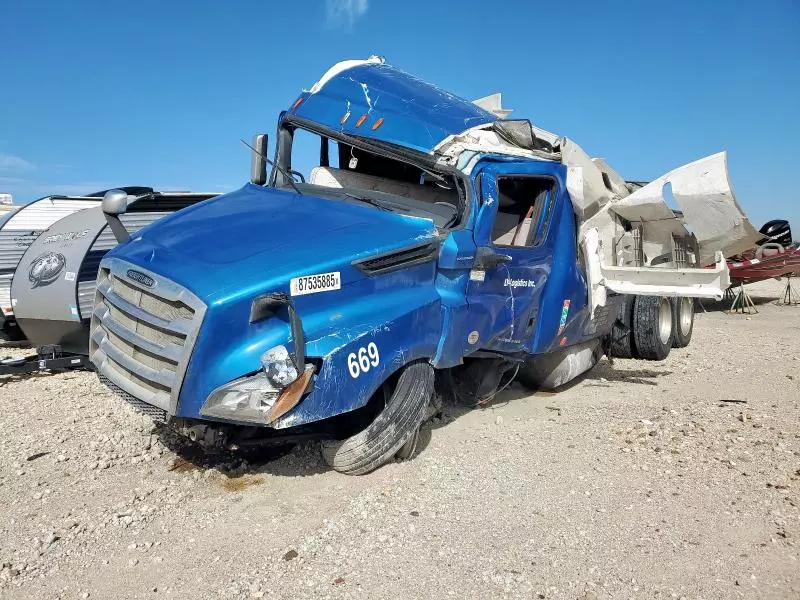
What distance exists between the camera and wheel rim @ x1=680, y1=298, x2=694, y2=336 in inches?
371

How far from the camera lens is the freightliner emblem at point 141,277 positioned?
3.78m

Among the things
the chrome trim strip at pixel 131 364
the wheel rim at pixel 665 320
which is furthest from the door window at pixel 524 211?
the wheel rim at pixel 665 320

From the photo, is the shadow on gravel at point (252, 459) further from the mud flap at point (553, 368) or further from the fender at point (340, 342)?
the mud flap at point (553, 368)

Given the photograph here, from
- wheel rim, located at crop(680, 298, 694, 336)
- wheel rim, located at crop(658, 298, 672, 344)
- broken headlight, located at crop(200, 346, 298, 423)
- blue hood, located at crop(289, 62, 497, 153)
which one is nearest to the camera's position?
broken headlight, located at crop(200, 346, 298, 423)

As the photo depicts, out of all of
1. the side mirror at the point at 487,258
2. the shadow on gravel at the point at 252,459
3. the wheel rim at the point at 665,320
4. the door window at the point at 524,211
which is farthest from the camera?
the wheel rim at the point at 665,320

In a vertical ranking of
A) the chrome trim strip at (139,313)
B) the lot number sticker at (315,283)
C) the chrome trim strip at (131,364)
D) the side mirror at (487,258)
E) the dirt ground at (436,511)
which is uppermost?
the side mirror at (487,258)

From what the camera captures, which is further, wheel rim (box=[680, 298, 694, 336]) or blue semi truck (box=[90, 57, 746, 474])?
wheel rim (box=[680, 298, 694, 336])

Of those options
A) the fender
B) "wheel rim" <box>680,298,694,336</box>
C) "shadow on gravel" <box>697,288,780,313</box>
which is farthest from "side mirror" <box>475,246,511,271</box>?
"shadow on gravel" <box>697,288,780,313</box>

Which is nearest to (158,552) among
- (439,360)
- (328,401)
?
(328,401)

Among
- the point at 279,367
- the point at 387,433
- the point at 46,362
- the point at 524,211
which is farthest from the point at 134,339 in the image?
the point at 46,362

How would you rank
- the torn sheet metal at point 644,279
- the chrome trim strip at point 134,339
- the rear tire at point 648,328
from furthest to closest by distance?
the rear tire at point 648,328 → the torn sheet metal at point 644,279 → the chrome trim strip at point 134,339

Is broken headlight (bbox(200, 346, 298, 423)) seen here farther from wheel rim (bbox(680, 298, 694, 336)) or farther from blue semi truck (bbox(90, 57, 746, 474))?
wheel rim (bbox(680, 298, 694, 336))

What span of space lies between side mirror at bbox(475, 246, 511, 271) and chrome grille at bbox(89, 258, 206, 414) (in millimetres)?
2042

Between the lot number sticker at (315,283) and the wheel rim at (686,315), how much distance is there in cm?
696
